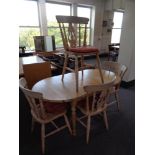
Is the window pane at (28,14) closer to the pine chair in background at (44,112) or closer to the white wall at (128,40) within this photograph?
the white wall at (128,40)

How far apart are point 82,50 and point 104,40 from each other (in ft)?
17.8

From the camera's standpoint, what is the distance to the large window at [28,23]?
14.2ft

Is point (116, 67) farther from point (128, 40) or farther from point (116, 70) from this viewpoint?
point (128, 40)

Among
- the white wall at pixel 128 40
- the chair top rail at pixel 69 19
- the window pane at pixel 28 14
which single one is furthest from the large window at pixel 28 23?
the chair top rail at pixel 69 19

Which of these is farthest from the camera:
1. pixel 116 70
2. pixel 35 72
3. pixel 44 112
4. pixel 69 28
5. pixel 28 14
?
pixel 28 14

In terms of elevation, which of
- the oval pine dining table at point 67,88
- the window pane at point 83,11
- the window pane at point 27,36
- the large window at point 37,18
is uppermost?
the window pane at point 83,11

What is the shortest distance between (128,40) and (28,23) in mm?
3281

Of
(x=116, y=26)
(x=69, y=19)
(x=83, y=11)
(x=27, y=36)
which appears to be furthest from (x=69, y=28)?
(x=116, y=26)

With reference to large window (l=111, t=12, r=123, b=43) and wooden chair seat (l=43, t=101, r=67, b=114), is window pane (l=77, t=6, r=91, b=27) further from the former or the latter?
wooden chair seat (l=43, t=101, r=67, b=114)

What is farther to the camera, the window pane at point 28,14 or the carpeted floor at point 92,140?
the window pane at point 28,14

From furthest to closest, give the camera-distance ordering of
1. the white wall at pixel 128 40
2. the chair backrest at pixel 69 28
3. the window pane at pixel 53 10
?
the window pane at pixel 53 10
the white wall at pixel 128 40
the chair backrest at pixel 69 28

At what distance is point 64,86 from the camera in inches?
69.4
